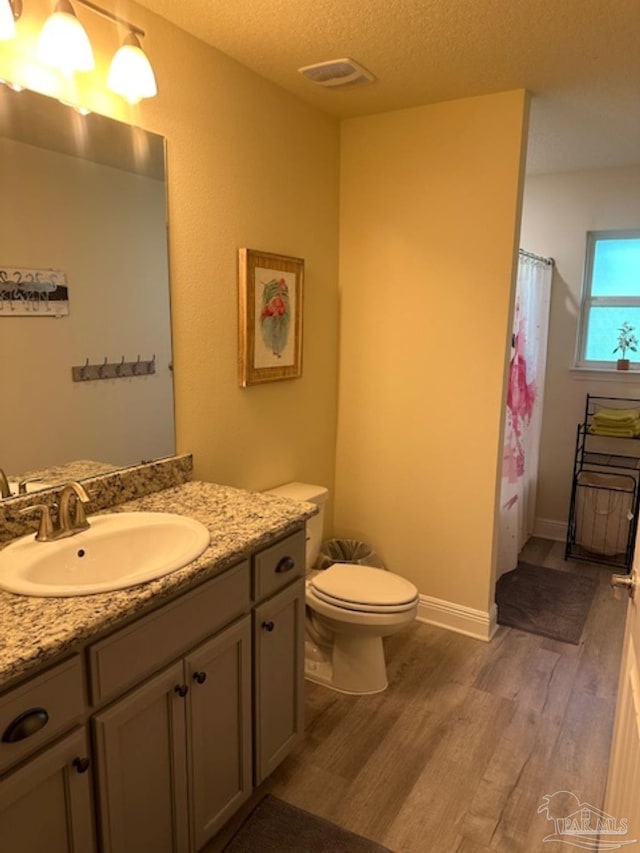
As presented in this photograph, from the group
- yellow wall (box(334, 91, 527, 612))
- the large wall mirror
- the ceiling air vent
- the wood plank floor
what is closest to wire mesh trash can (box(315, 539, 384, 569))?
yellow wall (box(334, 91, 527, 612))

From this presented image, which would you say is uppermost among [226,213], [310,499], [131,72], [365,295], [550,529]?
[131,72]

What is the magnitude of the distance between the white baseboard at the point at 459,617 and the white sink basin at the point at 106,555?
166 centimetres

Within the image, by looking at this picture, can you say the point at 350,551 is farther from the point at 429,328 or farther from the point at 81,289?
the point at 81,289

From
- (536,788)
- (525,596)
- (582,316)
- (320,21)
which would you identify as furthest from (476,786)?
(582,316)

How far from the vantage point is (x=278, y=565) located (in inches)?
68.6

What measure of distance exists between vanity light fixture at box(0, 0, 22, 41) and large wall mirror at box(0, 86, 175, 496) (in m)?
0.15

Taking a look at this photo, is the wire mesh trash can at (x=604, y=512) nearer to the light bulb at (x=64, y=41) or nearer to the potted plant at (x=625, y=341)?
the potted plant at (x=625, y=341)

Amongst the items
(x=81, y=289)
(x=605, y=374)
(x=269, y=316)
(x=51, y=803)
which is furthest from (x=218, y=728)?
(x=605, y=374)

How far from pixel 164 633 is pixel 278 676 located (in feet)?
1.90

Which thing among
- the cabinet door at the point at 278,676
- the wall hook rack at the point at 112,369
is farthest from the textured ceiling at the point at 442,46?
the cabinet door at the point at 278,676

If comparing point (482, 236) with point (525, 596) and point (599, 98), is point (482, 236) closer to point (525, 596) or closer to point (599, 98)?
point (599, 98)

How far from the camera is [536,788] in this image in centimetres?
192

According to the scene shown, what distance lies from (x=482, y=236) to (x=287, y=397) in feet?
3.62

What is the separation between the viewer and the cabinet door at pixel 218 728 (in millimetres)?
1488
